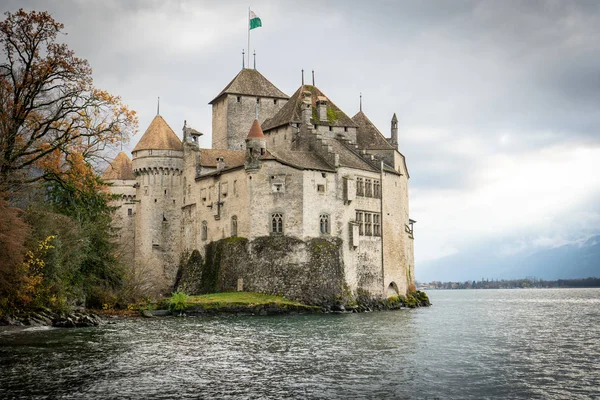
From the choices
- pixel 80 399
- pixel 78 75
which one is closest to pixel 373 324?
pixel 78 75

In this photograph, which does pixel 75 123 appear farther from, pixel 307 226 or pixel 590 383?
pixel 307 226

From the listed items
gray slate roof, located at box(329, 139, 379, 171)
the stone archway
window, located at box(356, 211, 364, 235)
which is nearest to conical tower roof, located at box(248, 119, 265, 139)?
gray slate roof, located at box(329, 139, 379, 171)

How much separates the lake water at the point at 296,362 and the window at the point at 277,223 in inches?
757

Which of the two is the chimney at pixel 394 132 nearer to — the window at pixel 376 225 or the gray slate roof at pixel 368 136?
the gray slate roof at pixel 368 136

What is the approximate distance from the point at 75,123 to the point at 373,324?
2425cm

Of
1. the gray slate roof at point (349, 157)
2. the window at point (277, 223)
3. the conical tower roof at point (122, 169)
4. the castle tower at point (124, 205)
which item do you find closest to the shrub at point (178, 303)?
the window at point (277, 223)

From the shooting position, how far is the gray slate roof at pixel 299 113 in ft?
239

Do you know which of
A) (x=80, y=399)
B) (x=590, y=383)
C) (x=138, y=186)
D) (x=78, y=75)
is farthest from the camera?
(x=138, y=186)

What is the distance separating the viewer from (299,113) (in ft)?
240

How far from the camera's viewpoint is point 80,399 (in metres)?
21.0

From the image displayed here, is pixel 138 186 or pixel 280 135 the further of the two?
pixel 138 186

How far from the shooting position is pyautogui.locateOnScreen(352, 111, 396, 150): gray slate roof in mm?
74625

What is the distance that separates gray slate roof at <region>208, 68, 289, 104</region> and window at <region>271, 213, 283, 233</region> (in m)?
23.3

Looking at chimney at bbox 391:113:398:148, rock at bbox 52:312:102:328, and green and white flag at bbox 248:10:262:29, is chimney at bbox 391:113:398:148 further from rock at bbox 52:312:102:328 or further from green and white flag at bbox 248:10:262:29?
rock at bbox 52:312:102:328
